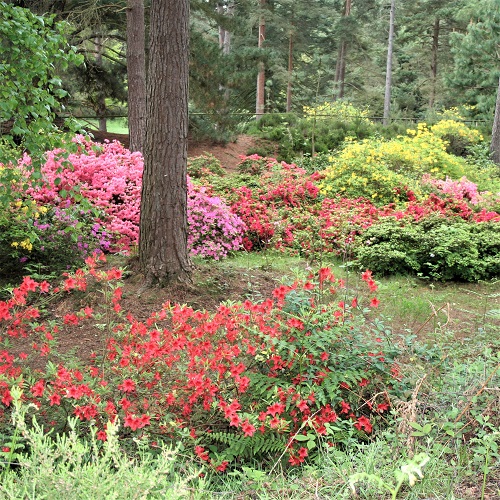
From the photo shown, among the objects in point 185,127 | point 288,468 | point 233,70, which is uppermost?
point 233,70

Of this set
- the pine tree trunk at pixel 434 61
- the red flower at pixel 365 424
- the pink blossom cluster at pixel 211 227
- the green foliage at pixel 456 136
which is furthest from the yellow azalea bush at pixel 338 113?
the red flower at pixel 365 424

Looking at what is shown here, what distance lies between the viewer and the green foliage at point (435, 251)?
692 centimetres

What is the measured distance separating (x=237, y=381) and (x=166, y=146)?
121 inches

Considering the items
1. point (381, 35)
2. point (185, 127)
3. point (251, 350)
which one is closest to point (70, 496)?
point (251, 350)

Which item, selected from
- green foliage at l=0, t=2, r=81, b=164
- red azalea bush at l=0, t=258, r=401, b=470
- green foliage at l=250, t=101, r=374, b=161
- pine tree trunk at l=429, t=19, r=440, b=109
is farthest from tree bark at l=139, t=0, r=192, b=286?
pine tree trunk at l=429, t=19, r=440, b=109

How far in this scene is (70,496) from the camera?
1787 millimetres

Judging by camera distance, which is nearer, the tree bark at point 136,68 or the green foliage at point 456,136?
the tree bark at point 136,68

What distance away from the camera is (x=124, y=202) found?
782 centimetres

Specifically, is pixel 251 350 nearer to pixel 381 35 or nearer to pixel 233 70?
pixel 233 70

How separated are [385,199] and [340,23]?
708 inches

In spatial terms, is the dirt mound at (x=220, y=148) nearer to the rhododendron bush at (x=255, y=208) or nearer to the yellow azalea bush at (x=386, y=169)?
the yellow azalea bush at (x=386, y=169)

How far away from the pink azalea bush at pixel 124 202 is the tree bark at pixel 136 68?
2.34 meters

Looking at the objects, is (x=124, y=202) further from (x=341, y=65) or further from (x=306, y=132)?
(x=341, y=65)

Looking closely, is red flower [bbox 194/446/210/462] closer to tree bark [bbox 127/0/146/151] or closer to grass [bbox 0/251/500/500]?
grass [bbox 0/251/500/500]
